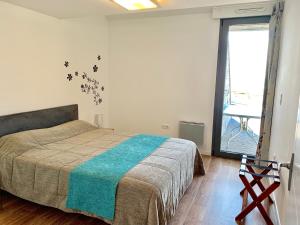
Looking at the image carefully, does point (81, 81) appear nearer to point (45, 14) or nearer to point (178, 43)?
point (45, 14)

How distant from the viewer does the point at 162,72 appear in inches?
173

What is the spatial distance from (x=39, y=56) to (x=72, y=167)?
1.82 metres

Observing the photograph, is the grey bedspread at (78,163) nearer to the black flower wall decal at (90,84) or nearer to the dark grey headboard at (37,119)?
the dark grey headboard at (37,119)

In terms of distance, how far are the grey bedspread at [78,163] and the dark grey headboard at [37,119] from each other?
167 millimetres

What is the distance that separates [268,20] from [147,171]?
3071 mm

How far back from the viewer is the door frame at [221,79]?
147 inches

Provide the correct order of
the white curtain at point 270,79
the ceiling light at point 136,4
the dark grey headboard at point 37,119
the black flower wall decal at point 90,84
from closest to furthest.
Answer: the ceiling light at point 136,4 < the dark grey headboard at point 37,119 < the white curtain at point 270,79 < the black flower wall decal at point 90,84

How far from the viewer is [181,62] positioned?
4.22 meters

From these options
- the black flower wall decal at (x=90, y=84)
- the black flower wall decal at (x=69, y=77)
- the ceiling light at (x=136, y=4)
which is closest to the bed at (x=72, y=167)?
the black flower wall decal at (x=69, y=77)

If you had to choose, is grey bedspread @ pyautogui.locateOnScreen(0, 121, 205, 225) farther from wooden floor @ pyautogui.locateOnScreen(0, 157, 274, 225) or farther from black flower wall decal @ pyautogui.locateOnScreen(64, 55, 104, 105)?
black flower wall decal @ pyautogui.locateOnScreen(64, 55, 104, 105)

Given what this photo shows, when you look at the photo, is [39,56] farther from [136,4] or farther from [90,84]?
[136,4]

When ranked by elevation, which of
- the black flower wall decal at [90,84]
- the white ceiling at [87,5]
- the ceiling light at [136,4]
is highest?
the ceiling light at [136,4]

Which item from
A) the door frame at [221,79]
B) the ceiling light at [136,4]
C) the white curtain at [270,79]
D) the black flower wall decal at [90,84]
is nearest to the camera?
the ceiling light at [136,4]

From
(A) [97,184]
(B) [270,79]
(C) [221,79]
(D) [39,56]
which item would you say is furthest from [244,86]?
(D) [39,56]
